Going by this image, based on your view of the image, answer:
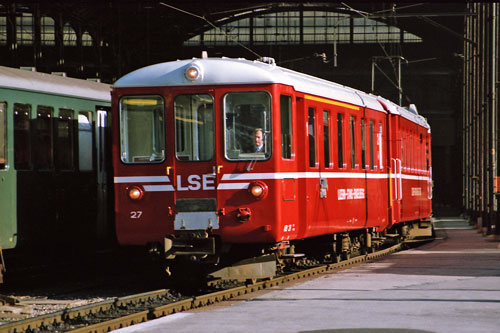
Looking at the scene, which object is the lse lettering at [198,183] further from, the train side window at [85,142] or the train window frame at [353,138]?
the train window frame at [353,138]

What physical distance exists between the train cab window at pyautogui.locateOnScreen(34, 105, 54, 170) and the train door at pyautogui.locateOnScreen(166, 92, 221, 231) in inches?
118

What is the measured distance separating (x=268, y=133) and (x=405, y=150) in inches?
369

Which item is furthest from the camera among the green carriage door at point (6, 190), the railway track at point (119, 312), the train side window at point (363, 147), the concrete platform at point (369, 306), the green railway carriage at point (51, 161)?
the train side window at point (363, 147)

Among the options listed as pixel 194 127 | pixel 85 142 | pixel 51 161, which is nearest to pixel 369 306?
pixel 194 127

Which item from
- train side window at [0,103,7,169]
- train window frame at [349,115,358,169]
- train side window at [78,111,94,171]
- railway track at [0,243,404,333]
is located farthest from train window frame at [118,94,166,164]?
train window frame at [349,115,358,169]

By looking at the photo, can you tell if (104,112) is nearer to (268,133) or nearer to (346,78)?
(268,133)

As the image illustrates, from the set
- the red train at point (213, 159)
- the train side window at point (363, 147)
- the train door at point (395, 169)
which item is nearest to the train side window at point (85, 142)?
the red train at point (213, 159)

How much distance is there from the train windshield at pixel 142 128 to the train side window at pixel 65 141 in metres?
2.79

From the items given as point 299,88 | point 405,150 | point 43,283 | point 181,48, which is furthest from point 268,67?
point 181,48

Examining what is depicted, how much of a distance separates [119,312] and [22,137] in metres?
3.96

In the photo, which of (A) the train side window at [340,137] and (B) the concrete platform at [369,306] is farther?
(A) the train side window at [340,137]

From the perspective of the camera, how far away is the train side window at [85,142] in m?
16.7

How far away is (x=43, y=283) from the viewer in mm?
16797

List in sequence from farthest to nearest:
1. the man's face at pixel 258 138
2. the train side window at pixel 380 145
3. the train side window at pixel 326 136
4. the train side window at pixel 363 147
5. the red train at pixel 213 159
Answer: the train side window at pixel 380 145
the train side window at pixel 363 147
the train side window at pixel 326 136
the man's face at pixel 258 138
the red train at pixel 213 159
